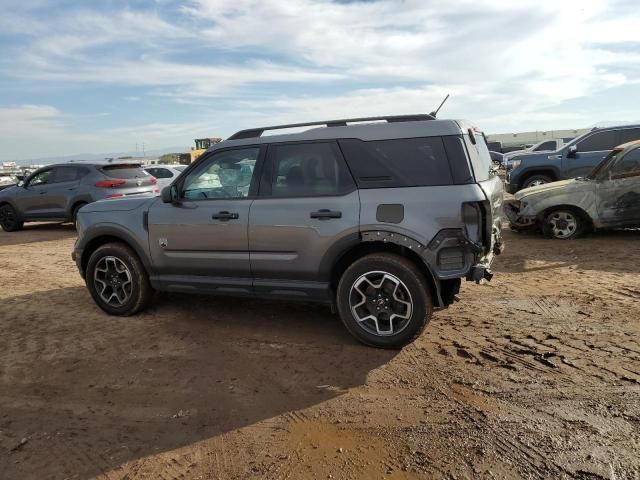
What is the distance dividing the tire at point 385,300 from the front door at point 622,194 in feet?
18.5

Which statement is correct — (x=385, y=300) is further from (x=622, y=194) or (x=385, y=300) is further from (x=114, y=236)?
(x=622, y=194)

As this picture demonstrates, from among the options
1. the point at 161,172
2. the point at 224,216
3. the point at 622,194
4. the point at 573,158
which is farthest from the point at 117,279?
the point at 161,172

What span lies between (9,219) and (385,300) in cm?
1274

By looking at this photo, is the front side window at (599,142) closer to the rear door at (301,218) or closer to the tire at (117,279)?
the rear door at (301,218)

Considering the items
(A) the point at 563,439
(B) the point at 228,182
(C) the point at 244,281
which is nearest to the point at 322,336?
(C) the point at 244,281

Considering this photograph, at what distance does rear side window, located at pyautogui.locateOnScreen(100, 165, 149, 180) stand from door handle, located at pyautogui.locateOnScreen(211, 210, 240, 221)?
26.7ft

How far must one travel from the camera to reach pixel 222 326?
4.96m

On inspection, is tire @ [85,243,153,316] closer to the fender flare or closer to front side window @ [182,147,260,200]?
the fender flare

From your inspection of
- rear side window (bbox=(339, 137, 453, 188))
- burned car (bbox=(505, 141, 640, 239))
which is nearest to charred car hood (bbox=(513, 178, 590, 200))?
burned car (bbox=(505, 141, 640, 239))

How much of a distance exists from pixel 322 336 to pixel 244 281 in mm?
902

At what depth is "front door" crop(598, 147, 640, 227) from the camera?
782 cm

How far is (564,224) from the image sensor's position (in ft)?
27.9

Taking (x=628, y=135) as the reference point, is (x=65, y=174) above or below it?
below

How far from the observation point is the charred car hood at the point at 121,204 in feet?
17.0
